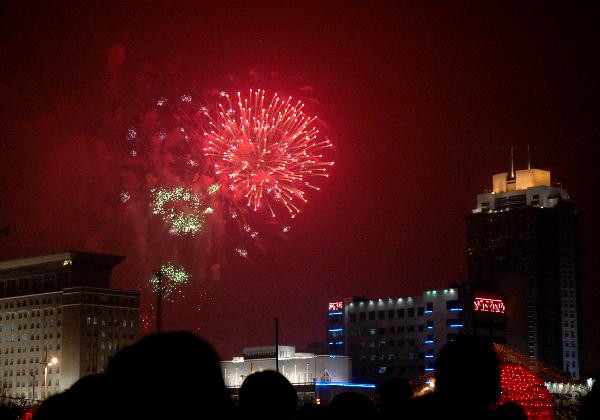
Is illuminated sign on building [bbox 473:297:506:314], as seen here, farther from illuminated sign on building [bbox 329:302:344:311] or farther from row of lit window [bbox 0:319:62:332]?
row of lit window [bbox 0:319:62:332]

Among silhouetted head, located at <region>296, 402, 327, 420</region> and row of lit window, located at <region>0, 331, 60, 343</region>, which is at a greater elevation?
row of lit window, located at <region>0, 331, 60, 343</region>

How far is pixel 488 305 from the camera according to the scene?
4250 inches

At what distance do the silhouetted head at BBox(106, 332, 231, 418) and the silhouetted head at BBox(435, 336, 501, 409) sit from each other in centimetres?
226

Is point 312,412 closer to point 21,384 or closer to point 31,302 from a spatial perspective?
point 21,384

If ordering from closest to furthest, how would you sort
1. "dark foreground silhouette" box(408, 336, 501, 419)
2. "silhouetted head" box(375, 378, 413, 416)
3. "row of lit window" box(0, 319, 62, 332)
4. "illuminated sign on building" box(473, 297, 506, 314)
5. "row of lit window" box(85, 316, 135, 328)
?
"dark foreground silhouette" box(408, 336, 501, 419) → "silhouetted head" box(375, 378, 413, 416) → "illuminated sign on building" box(473, 297, 506, 314) → "row of lit window" box(85, 316, 135, 328) → "row of lit window" box(0, 319, 62, 332)

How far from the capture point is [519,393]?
1967cm

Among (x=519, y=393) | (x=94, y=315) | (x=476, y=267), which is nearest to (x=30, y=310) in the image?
(x=94, y=315)

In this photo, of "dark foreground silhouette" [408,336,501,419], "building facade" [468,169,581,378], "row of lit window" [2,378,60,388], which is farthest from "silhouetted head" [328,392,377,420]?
"building facade" [468,169,581,378]

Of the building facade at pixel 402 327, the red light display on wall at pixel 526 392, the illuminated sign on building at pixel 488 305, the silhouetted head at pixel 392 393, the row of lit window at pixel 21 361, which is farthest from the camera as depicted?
the row of lit window at pixel 21 361

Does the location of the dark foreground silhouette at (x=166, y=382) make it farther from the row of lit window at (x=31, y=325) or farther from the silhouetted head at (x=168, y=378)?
the row of lit window at (x=31, y=325)

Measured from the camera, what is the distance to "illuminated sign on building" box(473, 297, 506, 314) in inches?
4215

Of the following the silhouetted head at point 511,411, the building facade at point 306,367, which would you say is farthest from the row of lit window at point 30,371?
Answer: the silhouetted head at point 511,411

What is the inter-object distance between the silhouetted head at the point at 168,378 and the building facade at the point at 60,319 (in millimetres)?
127847

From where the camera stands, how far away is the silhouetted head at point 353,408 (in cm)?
707
